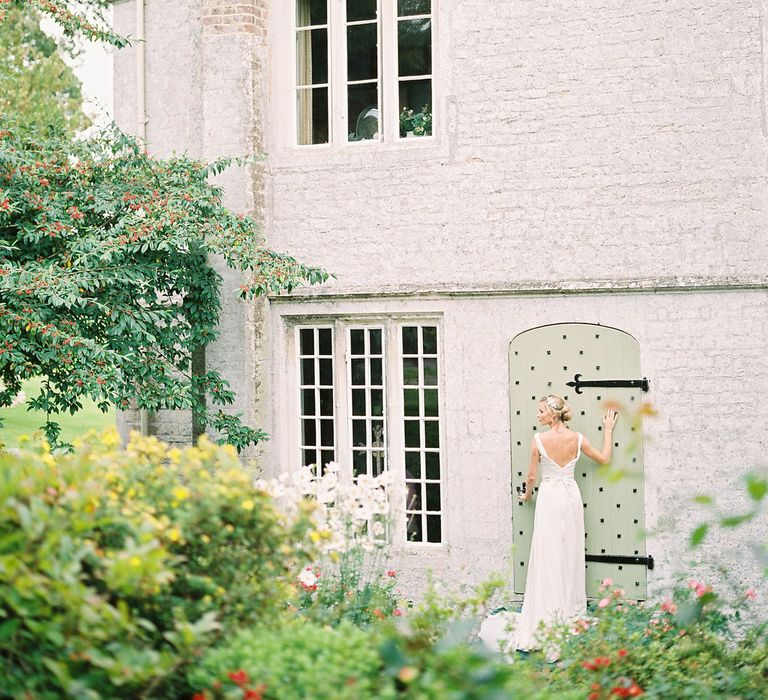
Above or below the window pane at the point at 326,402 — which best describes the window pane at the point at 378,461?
below

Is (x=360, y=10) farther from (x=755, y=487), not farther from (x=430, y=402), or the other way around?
(x=755, y=487)

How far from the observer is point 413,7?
9.30 m

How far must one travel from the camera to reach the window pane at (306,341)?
964 cm

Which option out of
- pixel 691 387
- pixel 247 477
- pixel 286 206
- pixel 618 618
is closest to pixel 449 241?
pixel 286 206

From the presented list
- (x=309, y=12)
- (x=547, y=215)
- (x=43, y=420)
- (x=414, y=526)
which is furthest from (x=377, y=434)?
(x=43, y=420)

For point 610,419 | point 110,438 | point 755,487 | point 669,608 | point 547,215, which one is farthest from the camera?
point 547,215

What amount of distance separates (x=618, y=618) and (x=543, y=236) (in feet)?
12.1

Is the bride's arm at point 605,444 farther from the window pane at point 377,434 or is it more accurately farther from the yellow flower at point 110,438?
the yellow flower at point 110,438

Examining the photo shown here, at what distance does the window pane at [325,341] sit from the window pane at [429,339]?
93cm

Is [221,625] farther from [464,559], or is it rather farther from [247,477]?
[464,559]

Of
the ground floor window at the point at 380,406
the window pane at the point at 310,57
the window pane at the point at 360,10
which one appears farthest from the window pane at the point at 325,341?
the window pane at the point at 360,10

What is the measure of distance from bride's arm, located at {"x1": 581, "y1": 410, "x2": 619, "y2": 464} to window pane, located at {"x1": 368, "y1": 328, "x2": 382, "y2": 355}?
210cm

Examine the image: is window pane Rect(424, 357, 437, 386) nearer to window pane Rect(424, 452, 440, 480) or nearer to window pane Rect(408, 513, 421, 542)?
window pane Rect(424, 452, 440, 480)

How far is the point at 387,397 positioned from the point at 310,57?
334 centimetres
